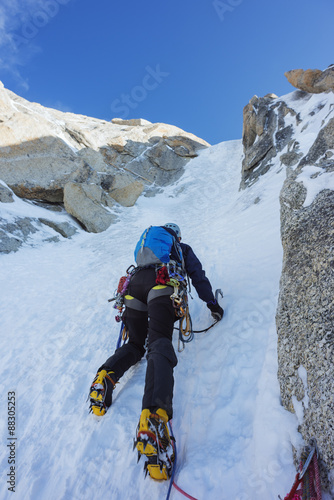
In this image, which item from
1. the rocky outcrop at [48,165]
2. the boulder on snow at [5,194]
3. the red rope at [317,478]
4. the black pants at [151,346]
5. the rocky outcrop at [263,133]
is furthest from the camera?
the rocky outcrop at [263,133]

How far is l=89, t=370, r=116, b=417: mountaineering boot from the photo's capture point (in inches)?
106

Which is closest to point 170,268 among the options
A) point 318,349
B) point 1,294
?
point 318,349

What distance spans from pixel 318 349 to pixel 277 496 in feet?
3.43

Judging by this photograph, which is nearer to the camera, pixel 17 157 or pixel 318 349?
pixel 318 349

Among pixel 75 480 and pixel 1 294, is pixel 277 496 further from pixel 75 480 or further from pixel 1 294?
pixel 1 294

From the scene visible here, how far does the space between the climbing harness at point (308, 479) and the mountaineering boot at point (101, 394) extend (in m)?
1.86

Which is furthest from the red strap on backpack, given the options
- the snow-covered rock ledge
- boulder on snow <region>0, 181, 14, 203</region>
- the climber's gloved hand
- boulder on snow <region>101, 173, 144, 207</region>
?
boulder on snow <region>101, 173, 144, 207</region>

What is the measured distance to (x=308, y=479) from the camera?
1542mm

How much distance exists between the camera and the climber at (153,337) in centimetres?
209

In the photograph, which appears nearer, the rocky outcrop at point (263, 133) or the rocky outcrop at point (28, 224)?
the rocky outcrop at point (28, 224)

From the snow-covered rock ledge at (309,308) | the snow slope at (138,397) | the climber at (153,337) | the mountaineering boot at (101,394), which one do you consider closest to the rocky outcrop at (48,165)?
the snow slope at (138,397)

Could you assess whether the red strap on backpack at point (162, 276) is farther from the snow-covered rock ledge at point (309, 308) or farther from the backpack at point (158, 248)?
the snow-covered rock ledge at point (309, 308)

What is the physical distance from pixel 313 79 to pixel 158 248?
21454 millimetres

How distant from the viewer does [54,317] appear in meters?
5.17
